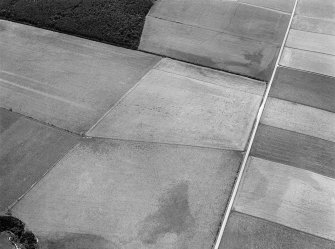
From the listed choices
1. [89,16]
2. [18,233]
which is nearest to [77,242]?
[18,233]

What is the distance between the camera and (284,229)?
7.43 m

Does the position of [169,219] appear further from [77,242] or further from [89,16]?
[89,16]

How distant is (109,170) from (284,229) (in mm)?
3932

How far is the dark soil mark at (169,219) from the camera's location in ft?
23.8

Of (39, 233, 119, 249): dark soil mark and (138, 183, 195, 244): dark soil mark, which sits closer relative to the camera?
(39, 233, 119, 249): dark soil mark

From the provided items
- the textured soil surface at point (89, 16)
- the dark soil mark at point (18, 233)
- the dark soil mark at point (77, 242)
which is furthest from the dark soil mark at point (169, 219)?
the textured soil surface at point (89, 16)

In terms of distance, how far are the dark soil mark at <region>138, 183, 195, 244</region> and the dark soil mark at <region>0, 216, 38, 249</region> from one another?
6.72ft

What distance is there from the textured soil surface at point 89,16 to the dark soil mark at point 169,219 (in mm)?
6702

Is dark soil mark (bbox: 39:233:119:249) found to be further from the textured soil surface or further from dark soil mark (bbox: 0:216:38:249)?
the textured soil surface

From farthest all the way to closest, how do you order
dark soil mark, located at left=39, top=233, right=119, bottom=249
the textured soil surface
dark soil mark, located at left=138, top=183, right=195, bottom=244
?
the textured soil surface < dark soil mark, located at left=138, top=183, right=195, bottom=244 < dark soil mark, located at left=39, top=233, right=119, bottom=249

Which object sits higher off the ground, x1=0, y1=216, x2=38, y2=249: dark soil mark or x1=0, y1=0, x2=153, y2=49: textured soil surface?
x1=0, y1=0, x2=153, y2=49: textured soil surface

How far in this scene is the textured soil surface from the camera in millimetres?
13414

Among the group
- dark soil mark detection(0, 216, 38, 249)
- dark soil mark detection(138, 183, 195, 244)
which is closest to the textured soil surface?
dark soil mark detection(138, 183, 195, 244)

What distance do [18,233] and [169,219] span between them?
2.94 metres
